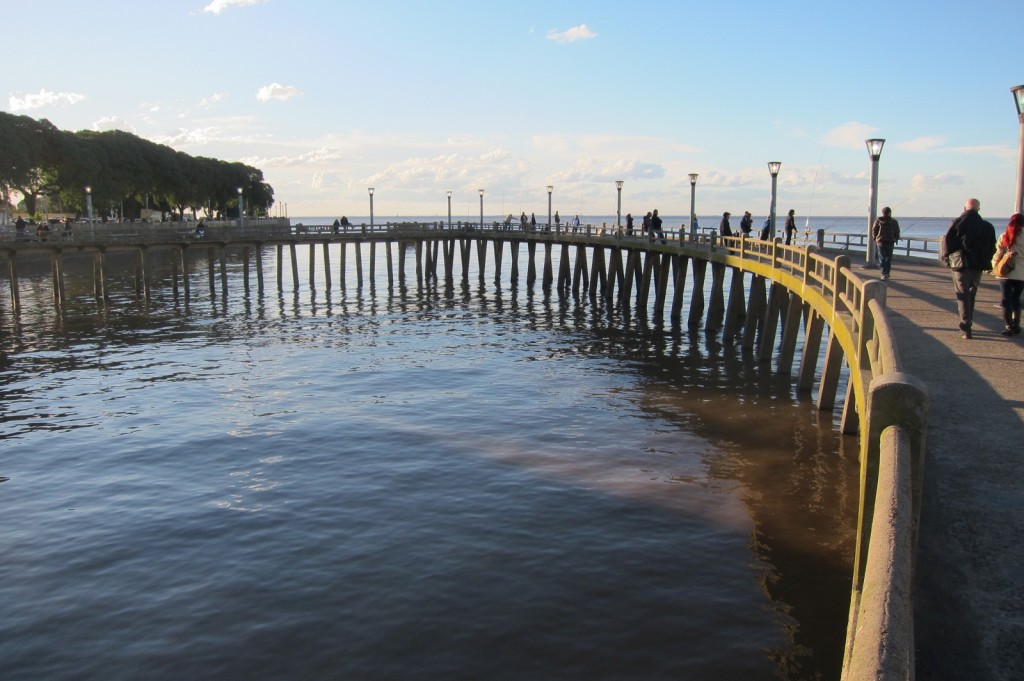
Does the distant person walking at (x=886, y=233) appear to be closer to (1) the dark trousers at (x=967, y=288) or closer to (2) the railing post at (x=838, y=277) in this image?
(2) the railing post at (x=838, y=277)

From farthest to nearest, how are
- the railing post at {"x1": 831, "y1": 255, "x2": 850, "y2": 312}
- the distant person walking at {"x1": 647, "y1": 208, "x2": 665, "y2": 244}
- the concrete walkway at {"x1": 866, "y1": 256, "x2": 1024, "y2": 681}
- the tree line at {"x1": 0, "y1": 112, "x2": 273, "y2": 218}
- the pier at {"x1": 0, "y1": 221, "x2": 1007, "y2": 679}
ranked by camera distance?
the tree line at {"x1": 0, "y1": 112, "x2": 273, "y2": 218}
the distant person walking at {"x1": 647, "y1": 208, "x2": 665, "y2": 244}
the railing post at {"x1": 831, "y1": 255, "x2": 850, "y2": 312}
the concrete walkway at {"x1": 866, "y1": 256, "x2": 1024, "y2": 681}
the pier at {"x1": 0, "y1": 221, "x2": 1007, "y2": 679}

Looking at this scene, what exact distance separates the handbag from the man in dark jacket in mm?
187

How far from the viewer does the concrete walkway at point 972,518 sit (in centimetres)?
441

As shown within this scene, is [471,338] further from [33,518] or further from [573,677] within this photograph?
[573,677]

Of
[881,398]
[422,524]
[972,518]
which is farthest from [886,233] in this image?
[881,398]

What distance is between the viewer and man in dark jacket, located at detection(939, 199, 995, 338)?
1137cm

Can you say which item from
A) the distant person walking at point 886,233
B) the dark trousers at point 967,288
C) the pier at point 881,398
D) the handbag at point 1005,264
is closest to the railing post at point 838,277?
the pier at point 881,398

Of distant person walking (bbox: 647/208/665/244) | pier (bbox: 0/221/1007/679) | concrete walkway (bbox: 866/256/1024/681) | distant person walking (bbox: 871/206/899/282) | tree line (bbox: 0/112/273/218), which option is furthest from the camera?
tree line (bbox: 0/112/273/218)

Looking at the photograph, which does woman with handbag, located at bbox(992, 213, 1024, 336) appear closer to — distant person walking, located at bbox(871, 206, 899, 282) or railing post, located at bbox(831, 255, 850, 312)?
railing post, located at bbox(831, 255, 850, 312)

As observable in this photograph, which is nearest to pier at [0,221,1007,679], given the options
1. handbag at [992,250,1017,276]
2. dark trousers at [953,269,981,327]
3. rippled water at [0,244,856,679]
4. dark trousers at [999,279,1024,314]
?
dark trousers at [953,269,981,327]

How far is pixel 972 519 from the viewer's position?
225 inches

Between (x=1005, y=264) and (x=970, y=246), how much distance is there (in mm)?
503

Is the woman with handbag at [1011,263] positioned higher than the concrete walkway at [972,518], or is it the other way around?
the woman with handbag at [1011,263]

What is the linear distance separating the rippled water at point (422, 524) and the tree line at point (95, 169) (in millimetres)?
51807
